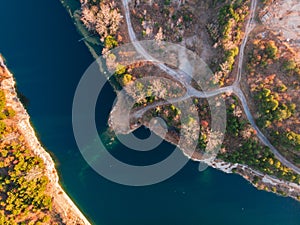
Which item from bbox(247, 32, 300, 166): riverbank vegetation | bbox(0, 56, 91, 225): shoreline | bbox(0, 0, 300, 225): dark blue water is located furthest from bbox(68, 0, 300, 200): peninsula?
bbox(0, 56, 91, 225): shoreline

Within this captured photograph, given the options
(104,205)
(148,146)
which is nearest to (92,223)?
(104,205)

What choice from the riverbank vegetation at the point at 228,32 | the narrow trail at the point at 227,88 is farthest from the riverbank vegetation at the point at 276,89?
the riverbank vegetation at the point at 228,32

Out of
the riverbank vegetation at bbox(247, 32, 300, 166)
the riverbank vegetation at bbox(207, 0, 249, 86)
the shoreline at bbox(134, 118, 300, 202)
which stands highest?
the riverbank vegetation at bbox(207, 0, 249, 86)

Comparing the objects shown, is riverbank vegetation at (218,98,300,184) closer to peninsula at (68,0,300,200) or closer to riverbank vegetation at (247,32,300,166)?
peninsula at (68,0,300,200)

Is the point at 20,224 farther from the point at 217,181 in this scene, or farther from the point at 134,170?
the point at 217,181

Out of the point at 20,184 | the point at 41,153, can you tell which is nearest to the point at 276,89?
the point at 41,153

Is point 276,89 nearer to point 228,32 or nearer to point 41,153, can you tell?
point 228,32

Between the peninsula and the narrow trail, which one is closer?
the peninsula
